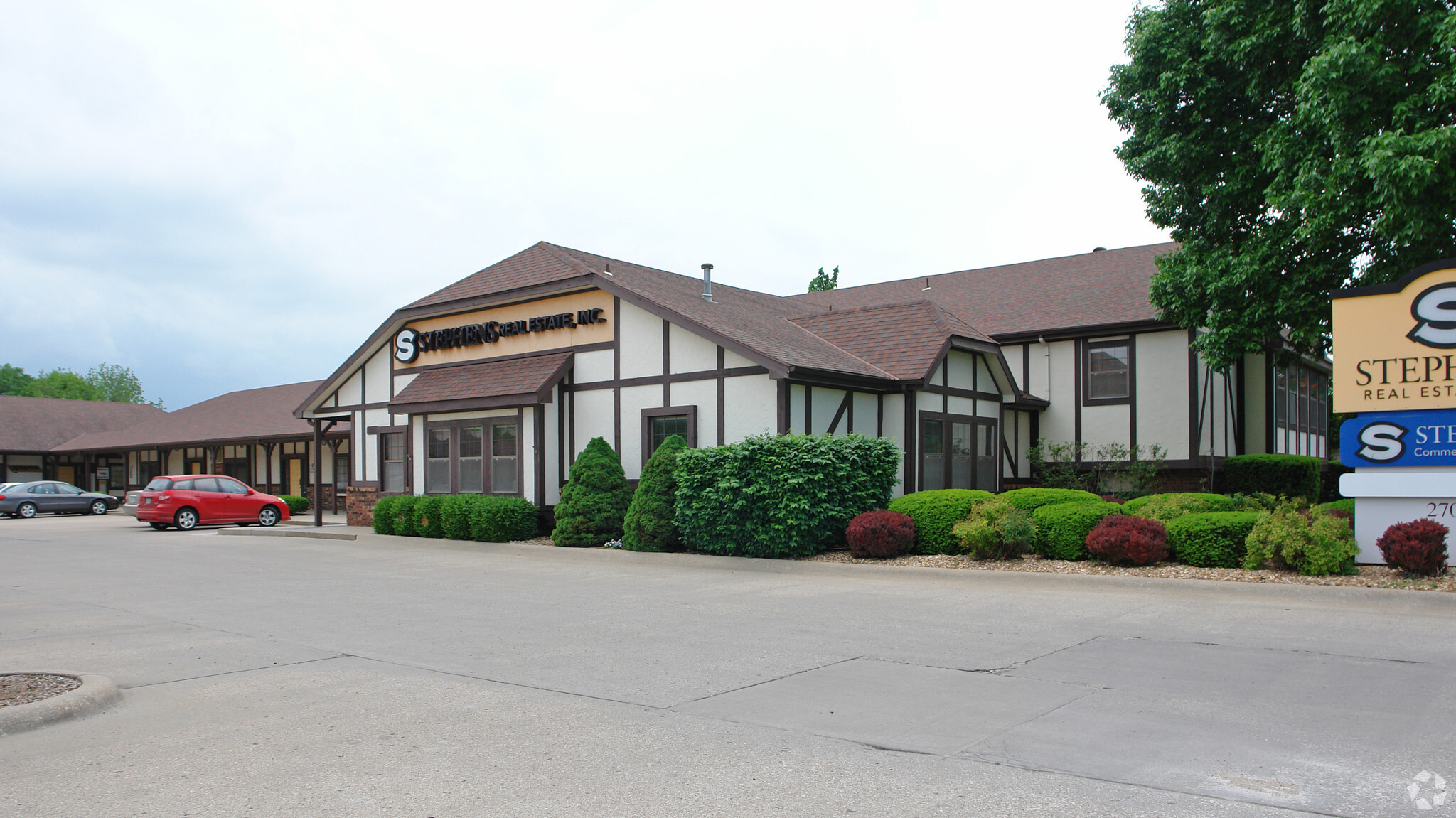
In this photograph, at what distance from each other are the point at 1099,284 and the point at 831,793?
2448 cm

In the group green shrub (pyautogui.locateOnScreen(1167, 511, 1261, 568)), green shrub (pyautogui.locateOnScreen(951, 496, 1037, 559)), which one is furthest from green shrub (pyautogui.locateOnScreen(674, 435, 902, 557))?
green shrub (pyautogui.locateOnScreen(1167, 511, 1261, 568))

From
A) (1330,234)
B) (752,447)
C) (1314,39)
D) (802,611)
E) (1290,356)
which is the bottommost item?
(802,611)

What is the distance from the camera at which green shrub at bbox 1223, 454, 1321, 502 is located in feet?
74.2

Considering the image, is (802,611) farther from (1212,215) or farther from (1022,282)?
(1022,282)

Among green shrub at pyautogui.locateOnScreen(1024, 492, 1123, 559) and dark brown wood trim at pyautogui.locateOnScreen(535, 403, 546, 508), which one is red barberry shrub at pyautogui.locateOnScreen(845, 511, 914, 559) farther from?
dark brown wood trim at pyautogui.locateOnScreen(535, 403, 546, 508)

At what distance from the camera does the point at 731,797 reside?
16.1ft

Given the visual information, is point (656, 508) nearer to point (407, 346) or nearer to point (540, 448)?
point (540, 448)

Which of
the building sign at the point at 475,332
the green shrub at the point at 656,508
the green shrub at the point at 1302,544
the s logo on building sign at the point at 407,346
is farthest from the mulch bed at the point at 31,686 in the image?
the s logo on building sign at the point at 407,346

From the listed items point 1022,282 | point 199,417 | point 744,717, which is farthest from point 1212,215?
point 199,417

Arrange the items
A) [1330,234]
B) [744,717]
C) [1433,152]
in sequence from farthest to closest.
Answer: [1330,234] → [1433,152] → [744,717]

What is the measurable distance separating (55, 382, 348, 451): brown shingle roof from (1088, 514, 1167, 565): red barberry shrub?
28.7 meters

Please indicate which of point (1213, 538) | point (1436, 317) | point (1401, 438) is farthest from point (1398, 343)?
point (1213, 538)

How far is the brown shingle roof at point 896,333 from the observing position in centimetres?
2041

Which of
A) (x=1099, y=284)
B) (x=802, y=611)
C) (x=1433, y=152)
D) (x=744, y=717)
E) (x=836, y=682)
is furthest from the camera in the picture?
(x=1099, y=284)
